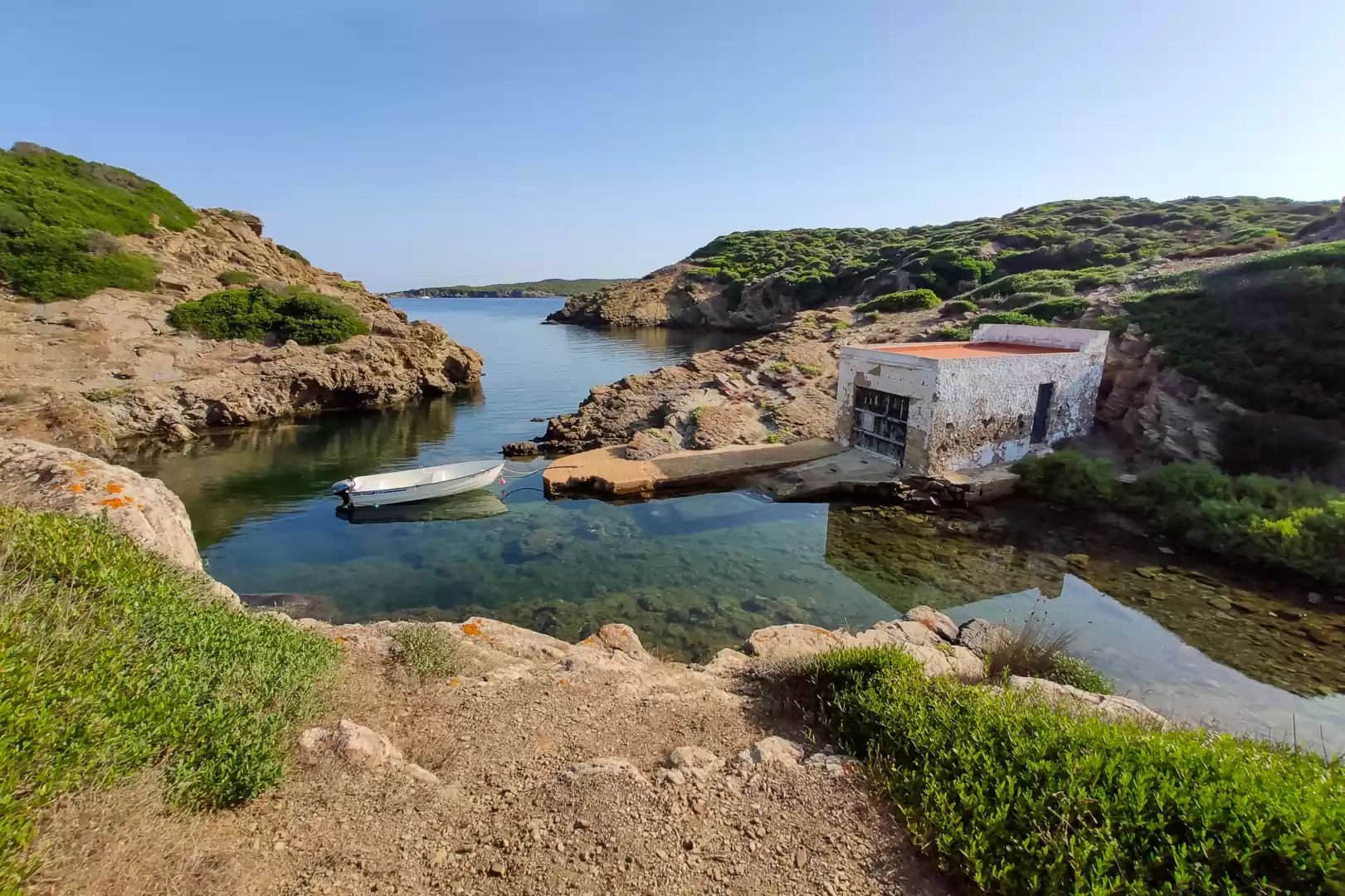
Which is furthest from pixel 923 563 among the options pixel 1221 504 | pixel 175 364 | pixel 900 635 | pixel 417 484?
pixel 175 364

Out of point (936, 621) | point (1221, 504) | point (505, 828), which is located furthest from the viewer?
point (1221, 504)

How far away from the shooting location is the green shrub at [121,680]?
3.02m

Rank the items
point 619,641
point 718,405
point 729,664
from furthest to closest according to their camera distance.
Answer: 1. point 718,405
2. point 619,641
3. point 729,664

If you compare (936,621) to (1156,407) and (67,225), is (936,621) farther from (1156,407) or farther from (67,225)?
(67,225)

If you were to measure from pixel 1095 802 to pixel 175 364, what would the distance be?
114ft

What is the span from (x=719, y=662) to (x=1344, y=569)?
41.2 feet

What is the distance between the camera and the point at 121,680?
3.83 m

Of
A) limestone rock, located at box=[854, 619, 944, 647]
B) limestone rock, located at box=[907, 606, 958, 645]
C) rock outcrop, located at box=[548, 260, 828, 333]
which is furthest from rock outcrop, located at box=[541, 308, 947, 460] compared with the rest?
rock outcrop, located at box=[548, 260, 828, 333]

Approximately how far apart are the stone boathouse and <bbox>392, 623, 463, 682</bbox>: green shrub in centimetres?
1378

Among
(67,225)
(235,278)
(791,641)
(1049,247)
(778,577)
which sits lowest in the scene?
(778,577)

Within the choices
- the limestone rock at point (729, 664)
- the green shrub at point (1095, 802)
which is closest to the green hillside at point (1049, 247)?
the limestone rock at point (729, 664)

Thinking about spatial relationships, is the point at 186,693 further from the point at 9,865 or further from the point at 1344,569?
the point at 1344,569

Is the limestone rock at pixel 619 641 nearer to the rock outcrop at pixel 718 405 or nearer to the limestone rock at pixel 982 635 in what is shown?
the limestone rock at pixel 982 635

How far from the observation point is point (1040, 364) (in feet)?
58.5
